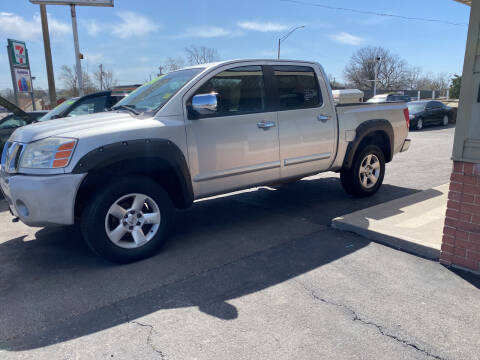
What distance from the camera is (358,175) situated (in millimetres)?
5852

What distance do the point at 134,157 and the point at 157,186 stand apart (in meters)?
0.38

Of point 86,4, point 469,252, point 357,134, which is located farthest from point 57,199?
point 86,4

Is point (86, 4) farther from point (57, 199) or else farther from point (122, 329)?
point (122, 329)

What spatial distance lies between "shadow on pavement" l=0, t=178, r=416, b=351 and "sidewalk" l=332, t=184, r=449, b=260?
19cm

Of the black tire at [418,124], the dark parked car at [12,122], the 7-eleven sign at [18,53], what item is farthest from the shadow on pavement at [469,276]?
the 7-eleven sign at [18,53]

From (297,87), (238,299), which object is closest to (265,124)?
(297,87)

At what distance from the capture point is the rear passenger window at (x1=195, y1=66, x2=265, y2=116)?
170 inches

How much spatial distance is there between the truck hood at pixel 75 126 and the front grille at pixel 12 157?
7cm

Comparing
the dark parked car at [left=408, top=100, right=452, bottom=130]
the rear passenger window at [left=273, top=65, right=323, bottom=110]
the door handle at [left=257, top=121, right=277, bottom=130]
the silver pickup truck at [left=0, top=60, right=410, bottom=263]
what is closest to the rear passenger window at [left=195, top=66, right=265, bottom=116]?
the silver pickup truck at [left=0, top=60, right=410, bottom=263]

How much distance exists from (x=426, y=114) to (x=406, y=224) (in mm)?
17509

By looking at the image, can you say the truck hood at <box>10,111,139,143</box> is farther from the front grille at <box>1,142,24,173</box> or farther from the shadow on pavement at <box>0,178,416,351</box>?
the shadow on pavement at <box>0,178,416,351</box>

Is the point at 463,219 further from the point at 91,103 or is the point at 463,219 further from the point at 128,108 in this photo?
the point at 91,103

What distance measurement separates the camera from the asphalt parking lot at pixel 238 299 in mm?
2494

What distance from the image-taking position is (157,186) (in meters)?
3.85
